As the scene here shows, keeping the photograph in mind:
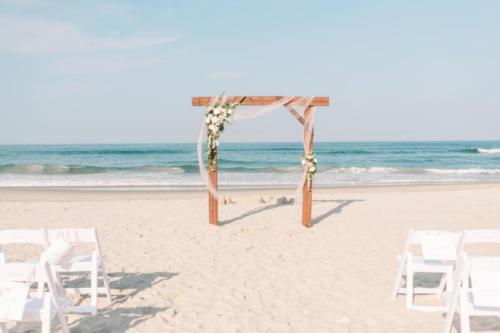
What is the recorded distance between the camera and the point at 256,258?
301 inches

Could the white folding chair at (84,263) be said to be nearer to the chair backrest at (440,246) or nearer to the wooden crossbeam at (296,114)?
the chair backrest at (440,246)

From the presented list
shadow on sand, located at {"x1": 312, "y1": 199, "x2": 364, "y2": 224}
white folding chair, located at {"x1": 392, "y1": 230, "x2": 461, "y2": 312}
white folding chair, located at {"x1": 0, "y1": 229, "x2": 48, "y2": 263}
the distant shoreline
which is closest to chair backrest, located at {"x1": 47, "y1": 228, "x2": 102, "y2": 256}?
white folding chair, located at {"x1": 0, "y1": 229, "x2": 48, "y2": 263}

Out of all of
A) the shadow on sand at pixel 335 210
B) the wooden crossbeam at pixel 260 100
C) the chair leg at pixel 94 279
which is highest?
the wooden crossbeam at pixel 260 100

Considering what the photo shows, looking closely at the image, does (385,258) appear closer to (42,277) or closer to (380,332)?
(380,332)

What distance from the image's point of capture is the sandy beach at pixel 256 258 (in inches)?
197

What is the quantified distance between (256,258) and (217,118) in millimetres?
3089

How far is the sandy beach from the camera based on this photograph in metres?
5.01

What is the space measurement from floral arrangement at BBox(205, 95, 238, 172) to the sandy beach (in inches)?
71.7

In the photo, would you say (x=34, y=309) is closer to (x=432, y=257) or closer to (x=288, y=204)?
(x=432, y=257)

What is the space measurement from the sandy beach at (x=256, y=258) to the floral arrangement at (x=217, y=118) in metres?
1.82

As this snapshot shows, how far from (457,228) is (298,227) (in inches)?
136

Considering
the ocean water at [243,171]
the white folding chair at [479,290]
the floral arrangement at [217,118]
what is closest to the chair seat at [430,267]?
the white folding chair at [479,290]

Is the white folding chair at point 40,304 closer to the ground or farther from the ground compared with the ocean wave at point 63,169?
farther from the ground

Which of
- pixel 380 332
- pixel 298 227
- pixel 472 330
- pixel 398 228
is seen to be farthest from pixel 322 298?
pixel 398 228
